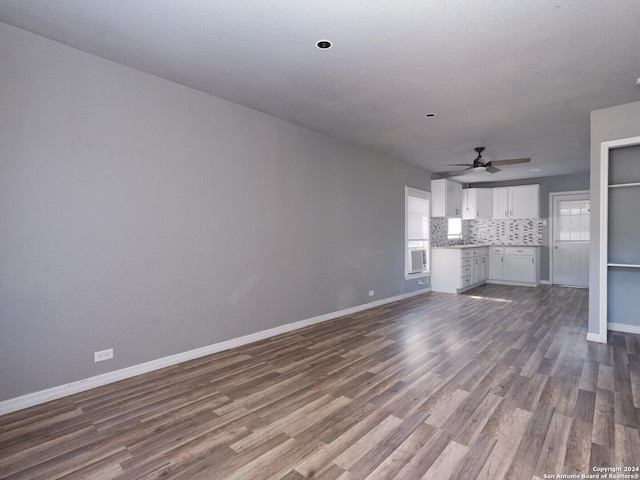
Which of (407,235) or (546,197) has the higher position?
(546,197)

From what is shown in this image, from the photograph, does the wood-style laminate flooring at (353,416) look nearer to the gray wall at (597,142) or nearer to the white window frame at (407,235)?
the gray wall at (597,142)

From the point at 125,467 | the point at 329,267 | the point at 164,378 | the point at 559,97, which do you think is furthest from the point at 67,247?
the point at 559,97

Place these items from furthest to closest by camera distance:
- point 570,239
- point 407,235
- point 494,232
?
1. point 494,232
2. point 570,239
3. point 407,235

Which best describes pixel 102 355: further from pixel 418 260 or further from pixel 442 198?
pixel 442 198

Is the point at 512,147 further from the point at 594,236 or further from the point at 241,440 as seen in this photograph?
the point at 241,440

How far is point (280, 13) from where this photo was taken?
2.21 m

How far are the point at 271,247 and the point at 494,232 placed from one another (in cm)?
738

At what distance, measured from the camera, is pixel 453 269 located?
7.03 m

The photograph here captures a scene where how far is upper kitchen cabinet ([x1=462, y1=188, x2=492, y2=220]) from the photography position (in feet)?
27.8

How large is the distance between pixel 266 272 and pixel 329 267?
3.84 feet

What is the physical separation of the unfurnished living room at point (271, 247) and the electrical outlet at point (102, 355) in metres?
0.03

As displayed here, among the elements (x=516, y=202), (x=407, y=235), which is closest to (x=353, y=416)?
(x=407, y=235)

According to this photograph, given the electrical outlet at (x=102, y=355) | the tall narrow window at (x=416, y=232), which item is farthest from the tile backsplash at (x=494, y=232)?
the electrical outlet at (x=102, y=355)

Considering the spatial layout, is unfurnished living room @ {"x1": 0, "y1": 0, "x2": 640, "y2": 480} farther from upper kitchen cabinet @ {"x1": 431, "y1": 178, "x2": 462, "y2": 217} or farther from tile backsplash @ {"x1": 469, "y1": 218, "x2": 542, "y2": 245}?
tile backsplash @ {"x1": 469, "y1": 218, "x2": 542, "y2": 245}
